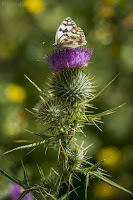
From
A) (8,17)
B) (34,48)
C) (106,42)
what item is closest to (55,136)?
(34,48)

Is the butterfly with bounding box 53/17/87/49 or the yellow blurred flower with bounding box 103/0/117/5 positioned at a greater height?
the yellow blurred flower with bounding box 103/0/117/5

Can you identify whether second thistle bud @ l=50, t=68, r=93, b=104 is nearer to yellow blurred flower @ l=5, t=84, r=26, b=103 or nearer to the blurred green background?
the blurred green background

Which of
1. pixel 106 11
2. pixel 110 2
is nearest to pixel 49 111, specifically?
pixel 106 11

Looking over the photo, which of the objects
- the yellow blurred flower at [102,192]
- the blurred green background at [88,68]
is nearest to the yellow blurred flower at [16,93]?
the blurred green background at [88,68]

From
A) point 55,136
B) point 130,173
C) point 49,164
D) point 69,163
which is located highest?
point 55,136

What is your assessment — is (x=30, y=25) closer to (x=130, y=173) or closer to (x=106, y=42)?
(x=106, y=42)

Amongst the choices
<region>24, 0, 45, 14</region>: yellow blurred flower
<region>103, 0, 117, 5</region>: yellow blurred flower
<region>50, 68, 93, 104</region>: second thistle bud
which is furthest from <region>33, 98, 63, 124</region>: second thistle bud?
<region>103, 0, 117, 5</region>: yellow blurred flower
